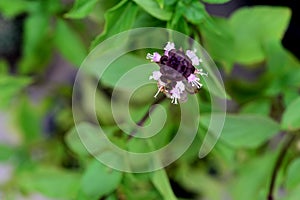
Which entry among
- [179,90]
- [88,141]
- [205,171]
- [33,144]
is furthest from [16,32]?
[179,90]

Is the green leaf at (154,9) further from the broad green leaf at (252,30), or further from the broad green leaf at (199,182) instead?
the broad green leaf at (199,182)

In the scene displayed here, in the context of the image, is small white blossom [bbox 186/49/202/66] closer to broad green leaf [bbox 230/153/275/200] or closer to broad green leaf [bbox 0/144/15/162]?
broad green leaf [bbox 230/153/275/200]

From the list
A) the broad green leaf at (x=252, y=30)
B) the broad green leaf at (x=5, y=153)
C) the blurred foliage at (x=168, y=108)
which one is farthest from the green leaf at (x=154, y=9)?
the broad green leaf at (x=5, y=153)

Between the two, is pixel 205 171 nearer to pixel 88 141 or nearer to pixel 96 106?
pixel 96 106

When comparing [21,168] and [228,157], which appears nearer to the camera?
[228,157]

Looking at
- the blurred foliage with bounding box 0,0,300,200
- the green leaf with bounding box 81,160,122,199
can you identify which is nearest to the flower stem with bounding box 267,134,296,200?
the blurred foliage with bounding box 0,0,300,200

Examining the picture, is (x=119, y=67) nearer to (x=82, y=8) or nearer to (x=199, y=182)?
(x=82, y=8)
